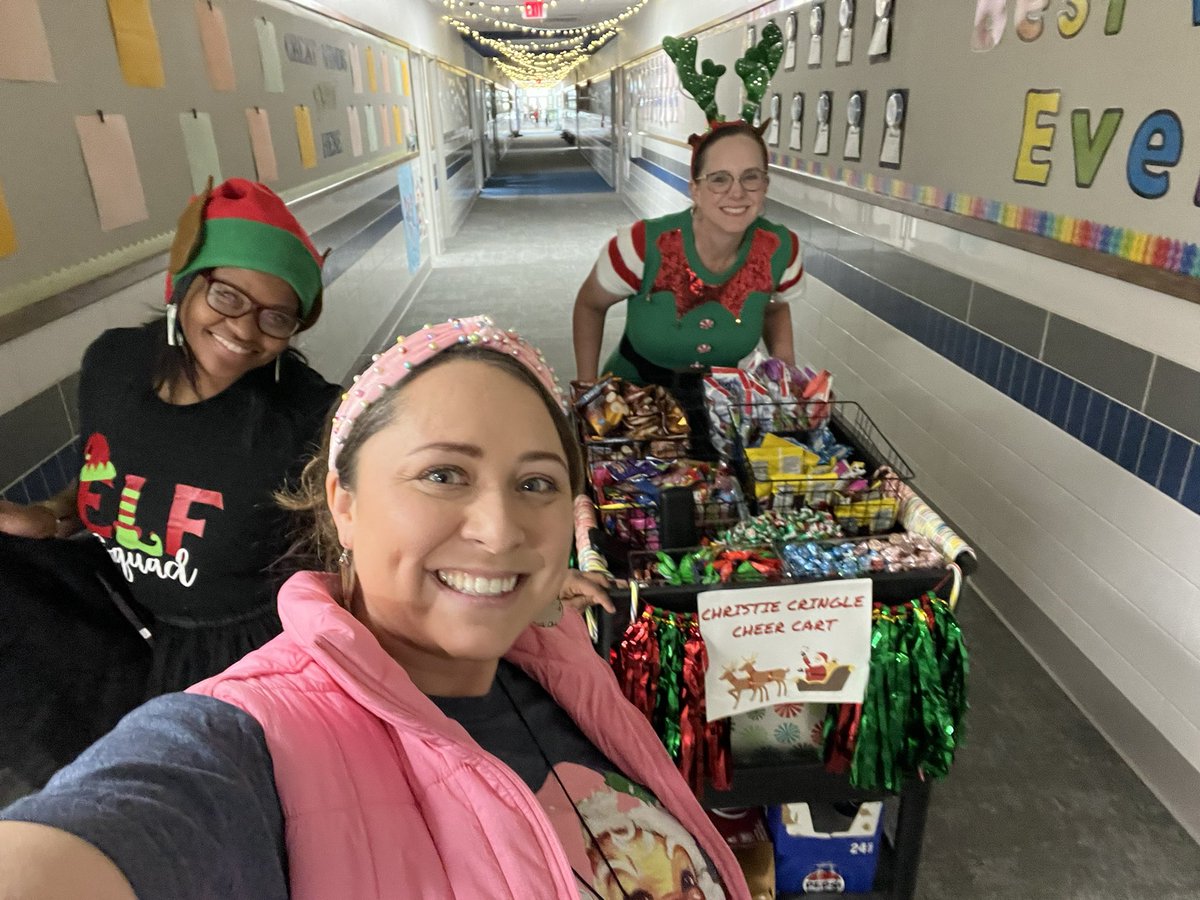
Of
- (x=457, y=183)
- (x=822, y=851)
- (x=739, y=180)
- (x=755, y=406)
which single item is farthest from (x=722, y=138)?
(x=457, y=183)

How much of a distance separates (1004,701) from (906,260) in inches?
70.7

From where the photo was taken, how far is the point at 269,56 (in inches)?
131

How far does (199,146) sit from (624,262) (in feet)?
4.73

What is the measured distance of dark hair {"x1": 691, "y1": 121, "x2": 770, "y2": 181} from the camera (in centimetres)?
215

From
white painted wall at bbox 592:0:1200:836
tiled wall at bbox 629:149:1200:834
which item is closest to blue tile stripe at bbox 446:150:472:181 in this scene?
white painted wall at bbox 592:0:1200:836

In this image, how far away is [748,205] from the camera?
2104mm

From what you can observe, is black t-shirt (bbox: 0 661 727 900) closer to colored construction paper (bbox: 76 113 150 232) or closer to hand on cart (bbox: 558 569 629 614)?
hand on cart (bbox: 558 569 629 614)

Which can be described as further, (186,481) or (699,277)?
(699,277)

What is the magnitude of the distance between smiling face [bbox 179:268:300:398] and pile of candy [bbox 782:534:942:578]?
39.9 inches

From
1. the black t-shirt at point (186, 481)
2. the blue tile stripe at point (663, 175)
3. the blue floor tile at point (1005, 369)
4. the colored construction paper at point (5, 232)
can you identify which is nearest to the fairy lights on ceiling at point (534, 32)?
the blue tile stripe at point (663, 175)

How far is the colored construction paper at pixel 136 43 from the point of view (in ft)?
6.77

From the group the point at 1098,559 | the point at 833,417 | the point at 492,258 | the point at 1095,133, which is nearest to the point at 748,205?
the point at 833,417

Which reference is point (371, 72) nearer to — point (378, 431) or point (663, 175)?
point (663, 175)

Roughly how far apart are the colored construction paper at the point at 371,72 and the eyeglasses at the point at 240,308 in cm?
462
